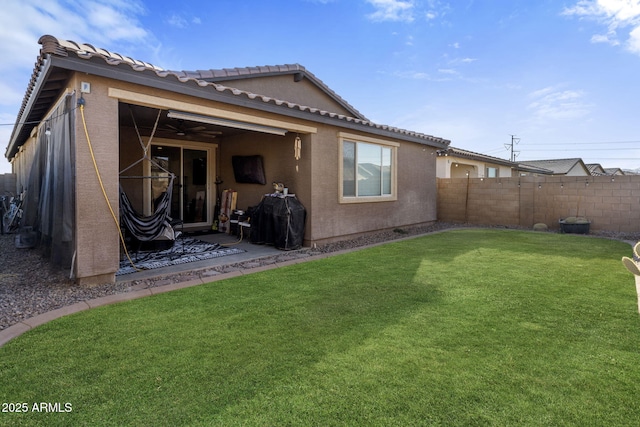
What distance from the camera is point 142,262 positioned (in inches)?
250

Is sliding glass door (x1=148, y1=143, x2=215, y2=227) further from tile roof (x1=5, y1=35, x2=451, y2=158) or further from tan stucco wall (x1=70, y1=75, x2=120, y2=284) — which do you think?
tan stucco wall (x1=70, y1=75, x2=120, y2=284)

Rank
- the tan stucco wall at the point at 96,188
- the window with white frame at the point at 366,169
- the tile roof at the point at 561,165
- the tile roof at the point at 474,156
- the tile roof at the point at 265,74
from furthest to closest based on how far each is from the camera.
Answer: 1. the tile roof at the point at 561,165
2. the tile roof at the point at 474,156
3. the window with white frame at the point at 366,169
4. the tile roof at the point at 265,74
5. the tan stucco wall at the point at 96,188

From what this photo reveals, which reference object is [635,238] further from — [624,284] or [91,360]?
[91,360]

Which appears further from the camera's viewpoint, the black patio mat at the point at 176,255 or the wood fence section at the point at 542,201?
the wood fence section at the point at 542,201

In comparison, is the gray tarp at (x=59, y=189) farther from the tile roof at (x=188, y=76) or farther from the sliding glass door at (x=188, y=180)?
the sliding glass door at (x=188, y=180)

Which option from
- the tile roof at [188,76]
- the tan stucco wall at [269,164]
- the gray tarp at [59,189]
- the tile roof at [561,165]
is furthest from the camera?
the tile roof at [561,165]

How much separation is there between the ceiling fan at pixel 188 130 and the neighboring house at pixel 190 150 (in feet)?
0.15

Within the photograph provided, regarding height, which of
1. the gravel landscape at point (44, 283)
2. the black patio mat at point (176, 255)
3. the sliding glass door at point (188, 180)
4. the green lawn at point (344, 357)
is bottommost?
the green lawn at point (344, 357)

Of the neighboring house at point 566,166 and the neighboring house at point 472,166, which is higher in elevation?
the neighboring house at point 566,166

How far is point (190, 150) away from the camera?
9984 mm

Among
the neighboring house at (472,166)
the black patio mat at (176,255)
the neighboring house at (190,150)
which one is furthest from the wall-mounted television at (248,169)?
the neighboring house at (472,166)

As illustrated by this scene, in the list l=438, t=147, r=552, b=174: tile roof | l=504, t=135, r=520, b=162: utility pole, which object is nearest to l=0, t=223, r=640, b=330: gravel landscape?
l=438, t=147, r=552, b=174: tile roof

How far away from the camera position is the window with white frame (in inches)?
351

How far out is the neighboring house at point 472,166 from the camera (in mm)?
15641
